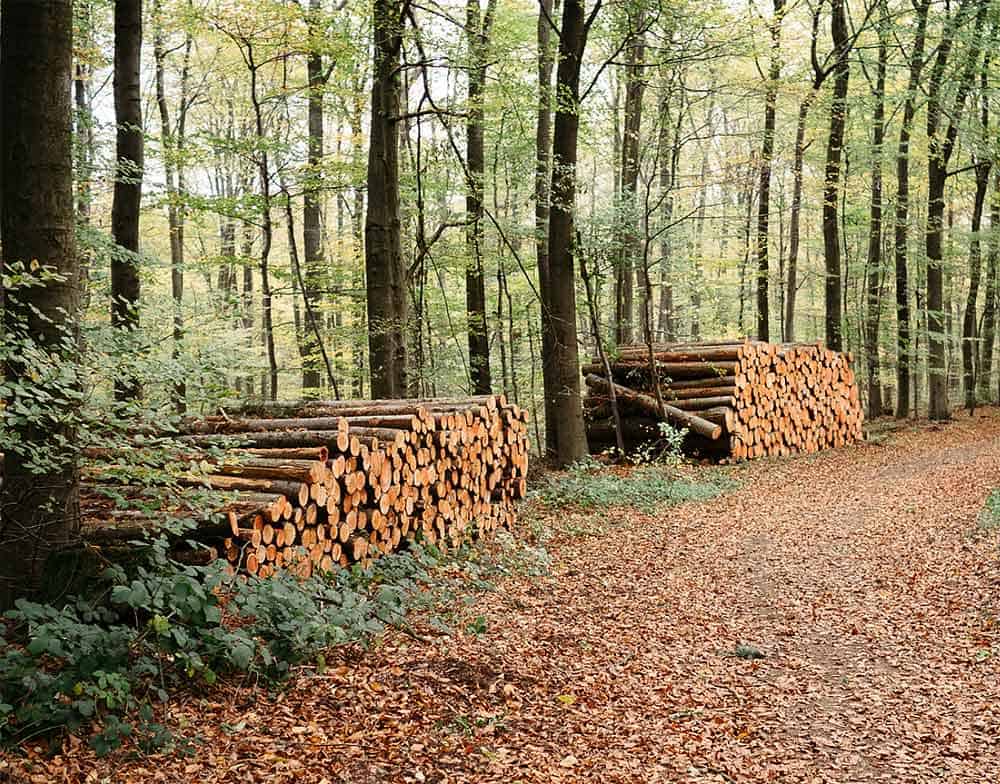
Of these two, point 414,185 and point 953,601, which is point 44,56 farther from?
point 414,185

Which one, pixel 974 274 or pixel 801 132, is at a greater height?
pixel 801 132

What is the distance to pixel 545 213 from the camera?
54.2 feet

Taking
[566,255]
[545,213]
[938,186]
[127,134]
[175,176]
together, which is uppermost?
[175,176]

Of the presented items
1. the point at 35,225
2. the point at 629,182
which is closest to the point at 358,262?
the point at 629,182

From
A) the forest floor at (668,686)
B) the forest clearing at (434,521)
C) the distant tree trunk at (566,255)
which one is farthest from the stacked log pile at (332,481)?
the distant tree trunk at (566,255)

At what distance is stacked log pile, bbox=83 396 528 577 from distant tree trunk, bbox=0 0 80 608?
0.37 m

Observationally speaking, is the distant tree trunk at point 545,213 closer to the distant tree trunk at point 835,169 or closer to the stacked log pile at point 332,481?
the stacked log pile at point 332,481

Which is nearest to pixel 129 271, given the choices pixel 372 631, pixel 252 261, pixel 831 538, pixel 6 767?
pixel 252 261

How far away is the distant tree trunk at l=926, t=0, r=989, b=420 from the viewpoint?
1944 cm

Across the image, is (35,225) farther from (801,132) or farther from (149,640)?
(801,132)

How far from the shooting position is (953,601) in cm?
673

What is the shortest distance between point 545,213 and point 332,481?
1079cm

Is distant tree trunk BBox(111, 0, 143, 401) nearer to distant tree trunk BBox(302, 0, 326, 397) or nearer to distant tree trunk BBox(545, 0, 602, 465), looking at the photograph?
distant tree trunk BBox(302, 0, 326, 397)

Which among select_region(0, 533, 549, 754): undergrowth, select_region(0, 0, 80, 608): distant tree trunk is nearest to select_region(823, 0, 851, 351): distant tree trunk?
select_region(0, 533, 549, 754): undergrowth
